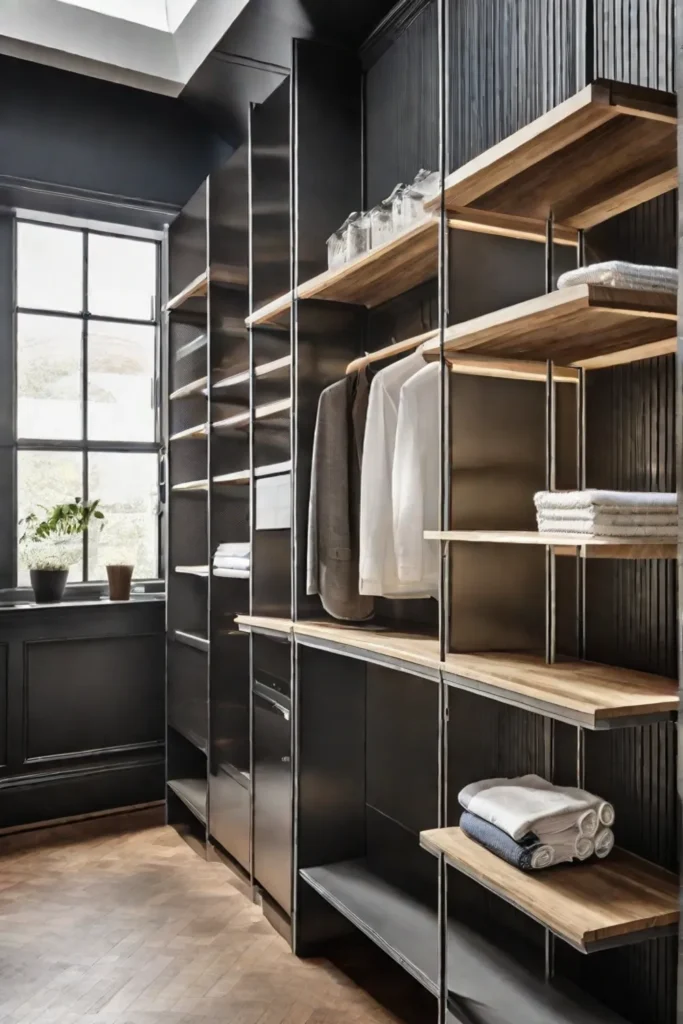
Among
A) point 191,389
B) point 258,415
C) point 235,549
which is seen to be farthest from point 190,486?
point 258,415

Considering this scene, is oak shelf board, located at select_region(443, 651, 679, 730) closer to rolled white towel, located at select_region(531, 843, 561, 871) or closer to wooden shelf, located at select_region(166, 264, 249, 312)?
rolled white towel, located at select_region(531, 843, 561, 871)

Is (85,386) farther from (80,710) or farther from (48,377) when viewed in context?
(80,710)

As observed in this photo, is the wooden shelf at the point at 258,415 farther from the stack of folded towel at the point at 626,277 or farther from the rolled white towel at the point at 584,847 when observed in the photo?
the rolled white towel at the point at 584,847

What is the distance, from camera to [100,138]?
14.6 feet

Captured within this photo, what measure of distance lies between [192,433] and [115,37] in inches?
69.6

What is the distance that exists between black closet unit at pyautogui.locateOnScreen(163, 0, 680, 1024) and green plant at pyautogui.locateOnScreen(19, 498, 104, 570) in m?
0.90

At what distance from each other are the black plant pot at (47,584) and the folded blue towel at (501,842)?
109 inches

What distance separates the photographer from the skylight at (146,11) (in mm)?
3881

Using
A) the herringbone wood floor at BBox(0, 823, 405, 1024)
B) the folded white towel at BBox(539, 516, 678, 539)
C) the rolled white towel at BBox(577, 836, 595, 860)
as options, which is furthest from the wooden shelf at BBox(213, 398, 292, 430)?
the herringbone wood floor at BBox(0, 823, 405, 1024)

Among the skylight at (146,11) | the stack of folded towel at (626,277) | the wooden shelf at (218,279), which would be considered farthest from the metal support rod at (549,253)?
the skylight at (146,11)

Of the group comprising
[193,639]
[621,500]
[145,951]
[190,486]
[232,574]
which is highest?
[190,486]

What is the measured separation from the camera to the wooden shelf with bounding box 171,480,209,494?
13.2ft

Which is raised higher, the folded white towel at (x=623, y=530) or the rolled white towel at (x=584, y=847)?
the folded white towel at (x=623, y=530)

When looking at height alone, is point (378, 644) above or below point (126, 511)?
below
